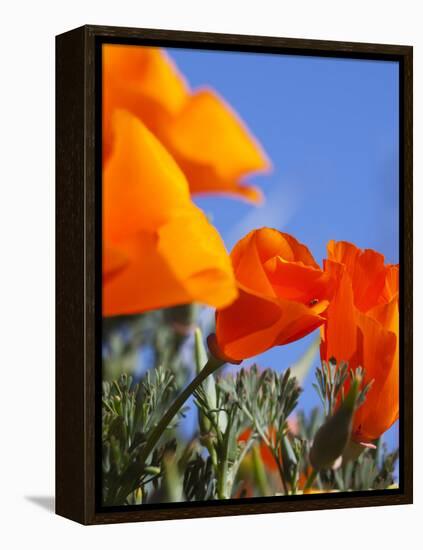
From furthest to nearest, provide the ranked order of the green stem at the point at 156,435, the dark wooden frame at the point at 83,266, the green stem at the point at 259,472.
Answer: the green stem at the point at 259,472 → the green stem at the point at 156,435 → the dark wooden frame at the point at 83,266

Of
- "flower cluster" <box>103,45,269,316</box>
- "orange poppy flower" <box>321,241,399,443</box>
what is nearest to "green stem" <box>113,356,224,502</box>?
"flower cluster" <box>103,45,269,316</box>

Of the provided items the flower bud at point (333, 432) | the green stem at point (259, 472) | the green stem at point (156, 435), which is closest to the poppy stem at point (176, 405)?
the green stem at point (156, 435)

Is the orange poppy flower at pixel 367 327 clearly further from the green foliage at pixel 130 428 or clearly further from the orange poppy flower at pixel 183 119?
the green foliage at pixel 130 428

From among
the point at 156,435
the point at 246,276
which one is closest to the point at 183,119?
the point at 246,276

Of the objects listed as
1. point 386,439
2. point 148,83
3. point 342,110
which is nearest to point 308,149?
point 342,110

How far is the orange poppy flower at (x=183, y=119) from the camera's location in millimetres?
5555

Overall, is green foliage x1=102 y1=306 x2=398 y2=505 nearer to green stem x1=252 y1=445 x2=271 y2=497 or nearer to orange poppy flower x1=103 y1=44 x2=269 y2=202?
green stem x1=252 y1=445 x2=271 y2=497

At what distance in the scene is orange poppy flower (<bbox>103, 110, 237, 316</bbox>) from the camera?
552 cm

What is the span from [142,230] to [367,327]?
0.96 m

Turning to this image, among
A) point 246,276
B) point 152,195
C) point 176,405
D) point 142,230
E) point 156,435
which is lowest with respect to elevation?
point 156,435

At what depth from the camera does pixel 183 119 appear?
567 centimetres

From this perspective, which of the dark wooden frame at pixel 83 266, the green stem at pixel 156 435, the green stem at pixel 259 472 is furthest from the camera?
the green stem at pixel 259 472

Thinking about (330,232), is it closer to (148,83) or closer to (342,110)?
(342,110)

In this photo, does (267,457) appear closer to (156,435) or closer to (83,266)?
(156,435)
